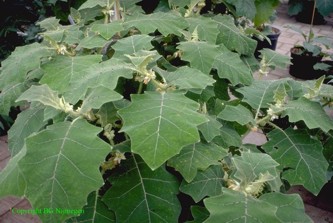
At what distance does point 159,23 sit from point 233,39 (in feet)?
1.17

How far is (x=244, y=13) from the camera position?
5.54 ft

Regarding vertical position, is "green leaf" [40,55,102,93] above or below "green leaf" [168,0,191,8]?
below

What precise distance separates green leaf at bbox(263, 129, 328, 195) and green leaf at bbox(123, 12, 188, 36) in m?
0.50

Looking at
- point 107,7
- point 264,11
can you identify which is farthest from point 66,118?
point 264,11

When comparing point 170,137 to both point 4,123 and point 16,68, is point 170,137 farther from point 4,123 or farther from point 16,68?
point 4,123

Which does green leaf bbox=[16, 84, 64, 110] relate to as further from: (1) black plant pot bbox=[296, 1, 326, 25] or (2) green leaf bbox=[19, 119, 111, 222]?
(1) black plant pot bbox=[296, 1, 326, 25]

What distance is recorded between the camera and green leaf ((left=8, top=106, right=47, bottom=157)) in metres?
1.14

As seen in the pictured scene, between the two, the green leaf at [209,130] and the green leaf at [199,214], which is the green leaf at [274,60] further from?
the green leaf at [199,214]

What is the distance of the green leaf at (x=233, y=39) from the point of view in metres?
1.47

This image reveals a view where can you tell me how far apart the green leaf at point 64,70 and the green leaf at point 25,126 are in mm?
113

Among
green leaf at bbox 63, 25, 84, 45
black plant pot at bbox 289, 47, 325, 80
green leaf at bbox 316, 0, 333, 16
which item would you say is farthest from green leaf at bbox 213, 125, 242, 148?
green leaf at bbox 316, 0, 333, 16

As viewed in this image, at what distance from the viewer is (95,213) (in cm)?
91

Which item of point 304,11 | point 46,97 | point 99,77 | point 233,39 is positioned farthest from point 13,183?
point 304,11

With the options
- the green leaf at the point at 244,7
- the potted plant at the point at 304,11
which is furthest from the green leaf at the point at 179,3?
the potted plant at the point at 304,11
